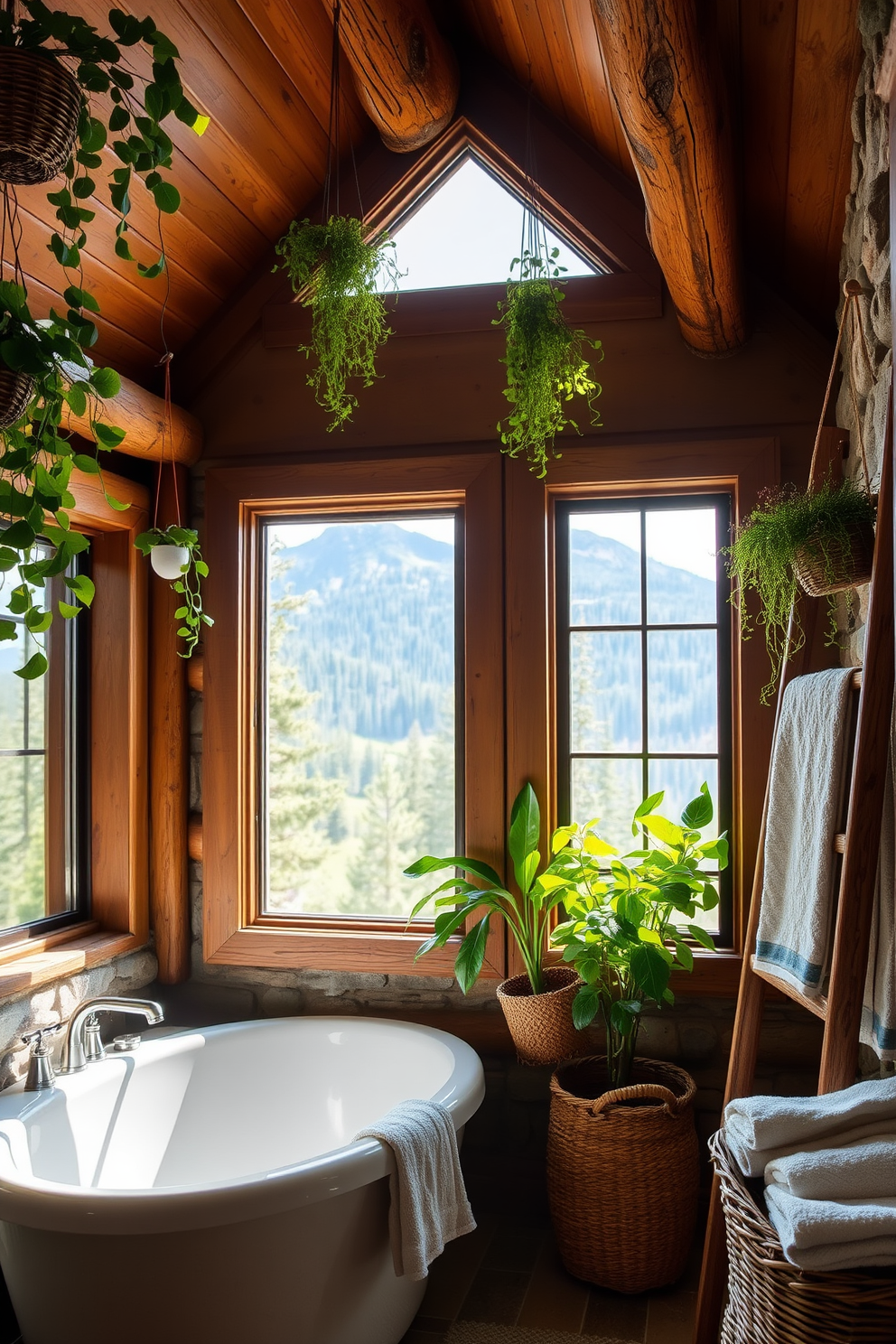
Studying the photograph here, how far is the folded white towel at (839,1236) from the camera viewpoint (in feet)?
4.31

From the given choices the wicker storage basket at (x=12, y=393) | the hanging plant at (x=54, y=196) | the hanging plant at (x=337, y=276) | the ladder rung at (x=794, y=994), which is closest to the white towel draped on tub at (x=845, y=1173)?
the ladder rung at (x=794, y=994)

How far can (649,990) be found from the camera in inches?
99.0

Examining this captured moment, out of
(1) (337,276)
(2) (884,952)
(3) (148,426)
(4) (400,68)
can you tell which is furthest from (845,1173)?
(4) (400,68)

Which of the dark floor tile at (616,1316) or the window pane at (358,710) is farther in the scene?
the window pane at (358,710)

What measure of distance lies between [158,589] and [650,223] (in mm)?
1876

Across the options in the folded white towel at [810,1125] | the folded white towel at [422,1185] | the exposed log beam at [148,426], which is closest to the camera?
the folded white towel at [810,1125]

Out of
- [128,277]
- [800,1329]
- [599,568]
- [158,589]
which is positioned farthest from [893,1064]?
[128,277]

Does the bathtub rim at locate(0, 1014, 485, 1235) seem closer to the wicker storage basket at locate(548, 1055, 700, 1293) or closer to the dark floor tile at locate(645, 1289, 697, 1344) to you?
the wicker storage basket at locate(548, 1055, 700, 1293)

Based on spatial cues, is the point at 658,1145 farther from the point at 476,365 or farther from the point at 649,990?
the point at 476,365

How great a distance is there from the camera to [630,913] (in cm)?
264

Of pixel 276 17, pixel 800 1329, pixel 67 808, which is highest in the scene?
pixel 276 17

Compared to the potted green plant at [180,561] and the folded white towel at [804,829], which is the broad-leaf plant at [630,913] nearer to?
the folded white towel at [804,829]

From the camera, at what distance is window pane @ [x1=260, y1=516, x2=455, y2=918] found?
325 centimetres

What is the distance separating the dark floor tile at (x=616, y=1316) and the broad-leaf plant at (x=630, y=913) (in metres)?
0.51
